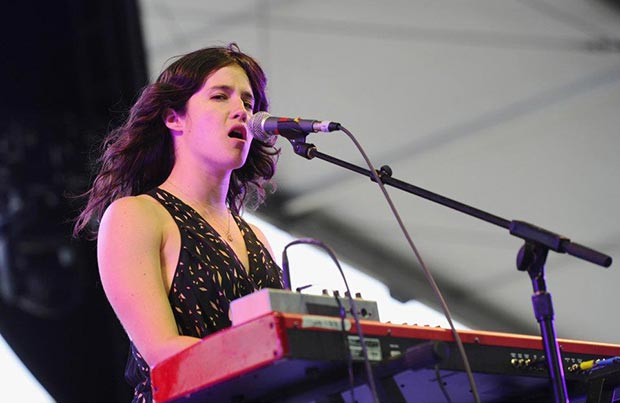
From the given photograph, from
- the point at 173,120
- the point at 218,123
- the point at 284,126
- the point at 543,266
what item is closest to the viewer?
the point at 543,266

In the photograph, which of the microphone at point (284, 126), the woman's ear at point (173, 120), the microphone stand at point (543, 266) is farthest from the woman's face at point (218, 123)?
the microphone stand at point (543, 266)

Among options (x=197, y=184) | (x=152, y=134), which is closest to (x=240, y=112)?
(x=197, y=184)

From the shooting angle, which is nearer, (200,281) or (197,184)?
(200,281)

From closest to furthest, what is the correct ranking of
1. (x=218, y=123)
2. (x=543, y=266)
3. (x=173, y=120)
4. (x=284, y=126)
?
(x=543, y=266), (x=284, y=126), (x=218, y=123), (x=173, y=120)

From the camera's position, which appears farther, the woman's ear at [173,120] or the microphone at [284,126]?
the woman's ear at [173,120]

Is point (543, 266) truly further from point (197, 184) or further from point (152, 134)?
point (152, 134)

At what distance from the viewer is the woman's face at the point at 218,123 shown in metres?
2.88

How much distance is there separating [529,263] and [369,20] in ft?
12.2

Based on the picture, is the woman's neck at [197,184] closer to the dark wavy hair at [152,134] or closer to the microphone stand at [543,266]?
the dark wavy hair at [152,134]

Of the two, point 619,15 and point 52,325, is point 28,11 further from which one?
point 619,15

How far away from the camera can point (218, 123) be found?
2904 mm

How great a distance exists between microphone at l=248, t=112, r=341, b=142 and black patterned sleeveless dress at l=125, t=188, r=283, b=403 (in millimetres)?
341

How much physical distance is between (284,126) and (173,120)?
606 millimetres

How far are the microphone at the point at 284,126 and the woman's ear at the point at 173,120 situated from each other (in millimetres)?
393
